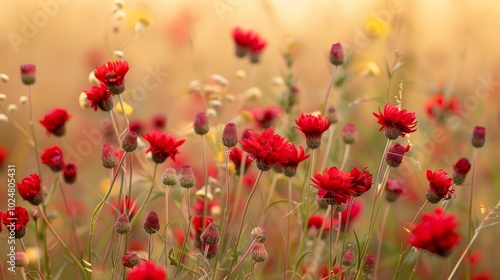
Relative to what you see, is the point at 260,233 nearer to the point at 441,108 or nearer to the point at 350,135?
the point at 350,135

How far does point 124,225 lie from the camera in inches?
33.5

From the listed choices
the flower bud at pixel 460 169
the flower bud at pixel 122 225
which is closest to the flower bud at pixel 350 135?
the flower bud at pixel 460 169

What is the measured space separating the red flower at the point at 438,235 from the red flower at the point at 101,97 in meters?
0.42

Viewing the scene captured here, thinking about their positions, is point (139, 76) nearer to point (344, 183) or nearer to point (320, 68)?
point (320, 68)

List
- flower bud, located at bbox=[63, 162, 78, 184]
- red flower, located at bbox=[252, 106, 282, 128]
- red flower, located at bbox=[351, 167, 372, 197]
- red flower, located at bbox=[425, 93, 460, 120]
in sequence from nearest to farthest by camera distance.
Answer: red flower, located at bbox=[351, 167, 372, 197] → flower bud, located at bbox=[63, 162, 78, 184] → red flower, located at bbox=[252, 106, 282, 128] → red flower, located at bbox=[425, 93, 460, 120]

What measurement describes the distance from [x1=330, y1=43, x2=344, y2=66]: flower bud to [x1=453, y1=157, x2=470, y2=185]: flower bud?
215 millimetres

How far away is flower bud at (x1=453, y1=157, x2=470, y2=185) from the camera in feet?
3.25

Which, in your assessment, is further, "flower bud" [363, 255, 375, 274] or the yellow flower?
the yellow flower

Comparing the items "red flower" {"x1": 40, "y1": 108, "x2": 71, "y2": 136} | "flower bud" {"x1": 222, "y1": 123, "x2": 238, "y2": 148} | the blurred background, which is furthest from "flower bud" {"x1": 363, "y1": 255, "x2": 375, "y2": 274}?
the blurred background

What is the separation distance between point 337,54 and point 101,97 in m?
0.34

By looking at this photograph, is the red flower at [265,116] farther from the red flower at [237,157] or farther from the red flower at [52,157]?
the red flower at [52,157]

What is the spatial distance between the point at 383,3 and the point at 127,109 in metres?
0.73

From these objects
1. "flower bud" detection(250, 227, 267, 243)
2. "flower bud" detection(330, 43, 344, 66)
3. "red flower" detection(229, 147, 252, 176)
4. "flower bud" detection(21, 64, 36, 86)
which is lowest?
"flower bud" detection(250, 227, 267, 243)

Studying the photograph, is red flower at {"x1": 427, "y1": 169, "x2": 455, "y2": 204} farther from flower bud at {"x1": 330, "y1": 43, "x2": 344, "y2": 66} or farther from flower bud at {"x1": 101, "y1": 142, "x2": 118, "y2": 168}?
flower bud at {"x1": 101, "y1": 142, "x2": 118, "y2": 168}
